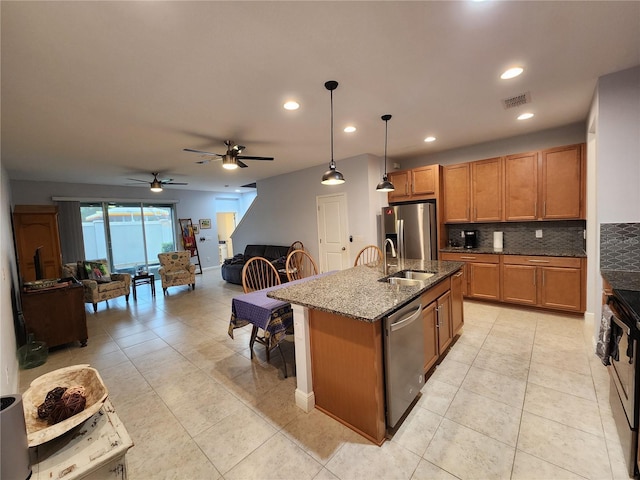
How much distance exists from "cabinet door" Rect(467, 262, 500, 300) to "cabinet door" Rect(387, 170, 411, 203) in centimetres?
160

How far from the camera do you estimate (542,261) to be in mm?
3709

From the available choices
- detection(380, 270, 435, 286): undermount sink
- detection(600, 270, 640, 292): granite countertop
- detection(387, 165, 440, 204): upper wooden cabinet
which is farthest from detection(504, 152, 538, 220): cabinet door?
detection(380, 270, 435, 286): undermount sink

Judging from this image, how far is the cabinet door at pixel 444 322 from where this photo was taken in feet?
8.36

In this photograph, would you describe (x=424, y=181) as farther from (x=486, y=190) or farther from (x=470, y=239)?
(x=470, y=239)

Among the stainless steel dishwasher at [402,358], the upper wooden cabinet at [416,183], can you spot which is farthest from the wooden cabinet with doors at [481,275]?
the stainless steel dishwasher at [402,358]

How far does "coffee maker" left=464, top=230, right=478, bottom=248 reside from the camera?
4.56m

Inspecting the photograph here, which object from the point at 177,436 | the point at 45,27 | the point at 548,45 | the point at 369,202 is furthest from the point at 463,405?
the point at 45,27

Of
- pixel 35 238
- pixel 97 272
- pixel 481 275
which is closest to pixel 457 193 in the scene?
pixel 481 275

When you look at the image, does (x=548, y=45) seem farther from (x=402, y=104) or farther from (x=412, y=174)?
(x=412, y=174)

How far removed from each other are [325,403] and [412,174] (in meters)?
3.99

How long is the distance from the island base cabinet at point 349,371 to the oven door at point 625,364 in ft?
4.26

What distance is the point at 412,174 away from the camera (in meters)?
4.82

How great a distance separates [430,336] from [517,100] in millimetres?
2542

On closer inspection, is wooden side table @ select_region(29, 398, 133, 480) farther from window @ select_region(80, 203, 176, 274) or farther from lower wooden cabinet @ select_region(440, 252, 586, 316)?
window @ select_region(80, 203, 176, 274)
